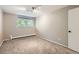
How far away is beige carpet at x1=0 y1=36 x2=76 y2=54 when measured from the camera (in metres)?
2.32

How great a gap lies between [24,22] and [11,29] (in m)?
0.45

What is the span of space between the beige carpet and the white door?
1.38 feet

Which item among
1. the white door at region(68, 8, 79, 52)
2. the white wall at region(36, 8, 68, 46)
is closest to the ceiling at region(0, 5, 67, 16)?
the white wall at region(36, 8, 68, 46)

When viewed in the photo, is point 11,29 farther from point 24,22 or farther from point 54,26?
point 54,26

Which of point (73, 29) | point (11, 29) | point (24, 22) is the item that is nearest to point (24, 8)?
point (24, 22)

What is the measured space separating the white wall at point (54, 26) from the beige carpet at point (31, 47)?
0.22 m

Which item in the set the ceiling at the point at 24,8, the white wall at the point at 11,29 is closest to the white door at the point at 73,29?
the ceiling at the point at 24,8

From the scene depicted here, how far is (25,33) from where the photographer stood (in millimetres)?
2566

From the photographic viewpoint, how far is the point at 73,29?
2.81 m

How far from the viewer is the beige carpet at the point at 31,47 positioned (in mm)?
2322

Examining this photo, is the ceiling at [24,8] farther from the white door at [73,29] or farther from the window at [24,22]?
the white door at [73,29]
